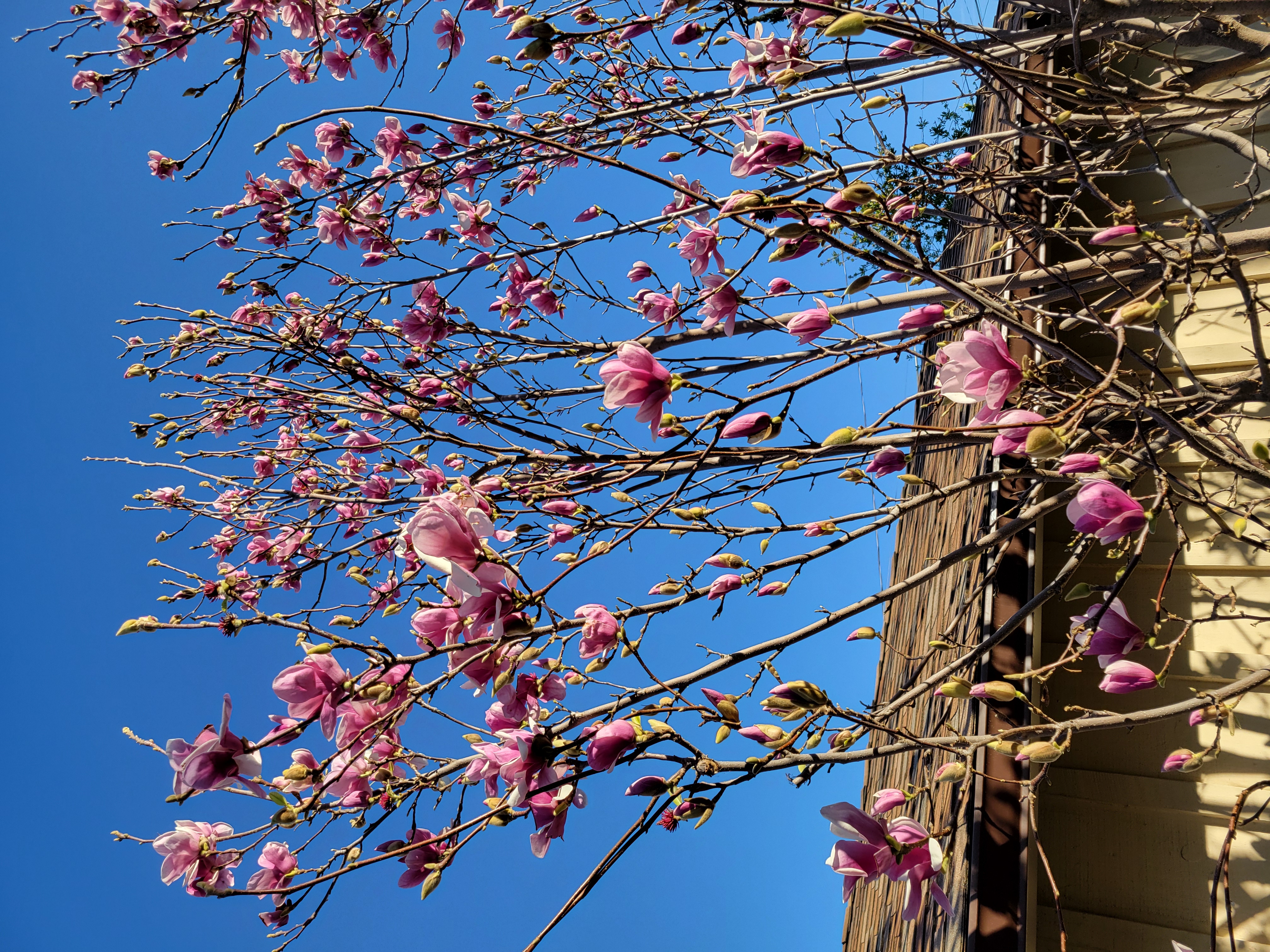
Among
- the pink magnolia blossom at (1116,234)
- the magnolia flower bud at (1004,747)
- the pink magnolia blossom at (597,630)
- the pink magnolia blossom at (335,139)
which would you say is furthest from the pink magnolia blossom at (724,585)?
the pink magnolia blossom at (335,139)

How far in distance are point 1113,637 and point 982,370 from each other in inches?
23.1

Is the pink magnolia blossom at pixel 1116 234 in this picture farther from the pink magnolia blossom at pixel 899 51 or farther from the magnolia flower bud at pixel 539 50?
the magnolia flower bud at pixel 539 50

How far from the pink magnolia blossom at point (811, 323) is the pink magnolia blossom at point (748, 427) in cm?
27

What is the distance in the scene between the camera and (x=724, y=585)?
1.35 metres

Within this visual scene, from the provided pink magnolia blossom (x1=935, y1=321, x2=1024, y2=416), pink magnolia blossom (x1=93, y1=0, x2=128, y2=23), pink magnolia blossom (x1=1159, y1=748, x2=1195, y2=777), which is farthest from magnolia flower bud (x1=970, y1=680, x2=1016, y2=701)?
pink magnolia blossom (x1=93, y1=0, x2=128, y2=23)

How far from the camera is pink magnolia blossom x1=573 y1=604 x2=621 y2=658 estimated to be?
3.67 ft

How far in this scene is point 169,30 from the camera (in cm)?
218

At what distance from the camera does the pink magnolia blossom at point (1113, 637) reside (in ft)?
4.04

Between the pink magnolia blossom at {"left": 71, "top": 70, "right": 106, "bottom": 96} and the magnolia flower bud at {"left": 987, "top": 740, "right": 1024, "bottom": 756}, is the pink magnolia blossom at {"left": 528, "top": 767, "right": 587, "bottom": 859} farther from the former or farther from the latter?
the pink magnolia blossom at {"left": 71, "top": 70, "right": 106, "bottom": 96}

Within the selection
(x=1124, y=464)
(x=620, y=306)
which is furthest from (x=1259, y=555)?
(x=620, y=306)

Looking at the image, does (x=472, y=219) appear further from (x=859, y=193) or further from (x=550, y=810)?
(x=550, y=810)

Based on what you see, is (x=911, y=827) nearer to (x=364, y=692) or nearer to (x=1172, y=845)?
(x=364, y=692)

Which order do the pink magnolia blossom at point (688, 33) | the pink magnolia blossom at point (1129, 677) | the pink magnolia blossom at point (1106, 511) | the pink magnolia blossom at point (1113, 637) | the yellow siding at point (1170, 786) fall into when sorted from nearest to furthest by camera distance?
the pink magnolia blossom at point (1106, 511) < the pink magnolia blossom at point (1129, 677) < the pink magnolia blossom at point (1113, 637) < the yellow siding at point (1170, 786) < the pink magnolia blossom at point (688, 33)

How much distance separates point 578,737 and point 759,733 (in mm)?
293
